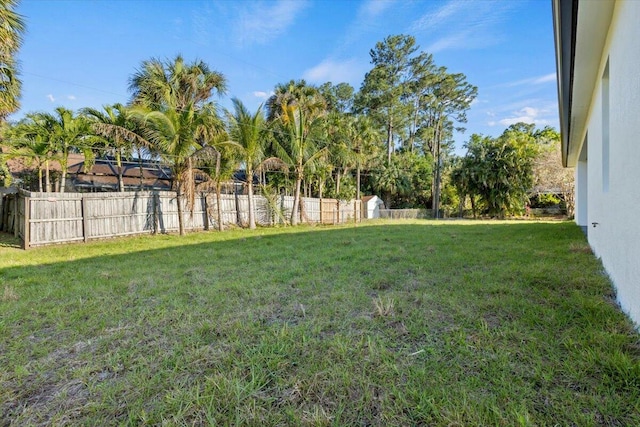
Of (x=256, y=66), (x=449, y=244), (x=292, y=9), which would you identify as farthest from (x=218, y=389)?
(x=256, y=66)

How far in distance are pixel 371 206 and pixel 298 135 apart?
11257 mm

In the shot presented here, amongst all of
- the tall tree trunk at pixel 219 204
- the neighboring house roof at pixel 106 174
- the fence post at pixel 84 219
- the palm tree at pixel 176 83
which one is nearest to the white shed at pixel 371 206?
the neighboring house roof at pixel 106 174

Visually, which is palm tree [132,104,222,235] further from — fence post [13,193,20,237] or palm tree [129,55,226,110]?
fence post [13,193,20,237]

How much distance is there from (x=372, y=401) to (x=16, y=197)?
1170 centimetres

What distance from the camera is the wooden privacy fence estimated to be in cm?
746

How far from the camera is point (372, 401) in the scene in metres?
1.59

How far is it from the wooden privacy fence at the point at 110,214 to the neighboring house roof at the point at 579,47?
1019cm

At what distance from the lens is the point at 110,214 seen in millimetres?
8961

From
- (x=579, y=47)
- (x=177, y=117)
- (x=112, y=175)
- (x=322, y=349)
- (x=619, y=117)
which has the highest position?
(x=177, y=117)

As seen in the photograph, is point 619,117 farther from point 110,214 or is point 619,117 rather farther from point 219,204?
point 110,214

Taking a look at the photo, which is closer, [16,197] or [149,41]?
[16,197]

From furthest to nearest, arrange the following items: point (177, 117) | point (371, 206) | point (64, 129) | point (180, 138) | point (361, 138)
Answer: point (371, 206) → point (361, 138) → point (64, 129) → point (180, 138) → point (177, 117)

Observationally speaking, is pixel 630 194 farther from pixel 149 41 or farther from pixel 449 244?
pixel 149 41

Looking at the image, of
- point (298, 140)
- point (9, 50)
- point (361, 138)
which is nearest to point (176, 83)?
point (298, 140)
